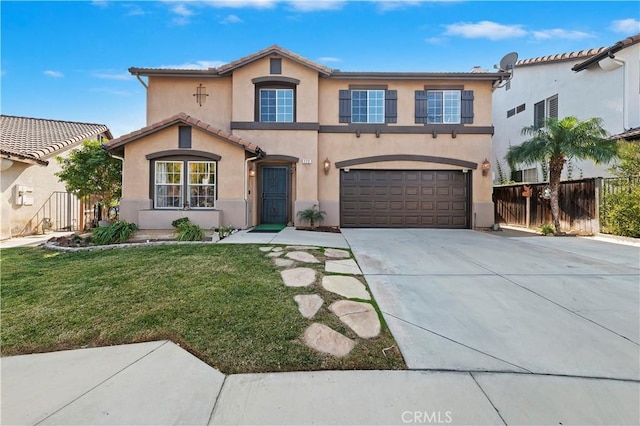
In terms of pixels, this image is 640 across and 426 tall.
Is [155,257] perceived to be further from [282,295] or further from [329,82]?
[329,82]

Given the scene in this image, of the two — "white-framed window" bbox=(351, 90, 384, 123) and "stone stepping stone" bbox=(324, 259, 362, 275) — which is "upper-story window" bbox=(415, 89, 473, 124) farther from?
"stone stepping stone" bbox=(324, 259, 362, 275)

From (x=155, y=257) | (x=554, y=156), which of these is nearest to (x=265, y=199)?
(x=155, y=257)

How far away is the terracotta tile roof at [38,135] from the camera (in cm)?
1073

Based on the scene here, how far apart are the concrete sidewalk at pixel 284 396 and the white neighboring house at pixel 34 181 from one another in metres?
10.6

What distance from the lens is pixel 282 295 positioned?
4.07 metres

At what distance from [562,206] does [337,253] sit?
10.2 meters

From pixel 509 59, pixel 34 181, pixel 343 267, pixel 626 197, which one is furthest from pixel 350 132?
pixel 34 181

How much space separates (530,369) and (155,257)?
6312mm

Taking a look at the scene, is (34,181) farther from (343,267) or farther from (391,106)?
(391,106)

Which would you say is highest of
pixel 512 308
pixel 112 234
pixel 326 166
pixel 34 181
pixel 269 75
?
pixel 269 75

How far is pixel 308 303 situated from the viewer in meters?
3.84

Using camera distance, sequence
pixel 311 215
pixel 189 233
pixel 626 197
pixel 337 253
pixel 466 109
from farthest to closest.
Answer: pixel 466 109, pixel 311 215, pixel 626 197, pixel 189 233, pixel 337 253

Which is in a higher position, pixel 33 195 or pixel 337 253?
pixel 33 195

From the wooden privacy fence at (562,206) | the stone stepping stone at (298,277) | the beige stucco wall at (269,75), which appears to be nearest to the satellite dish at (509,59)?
the wooden privacy fence at (562,206)
